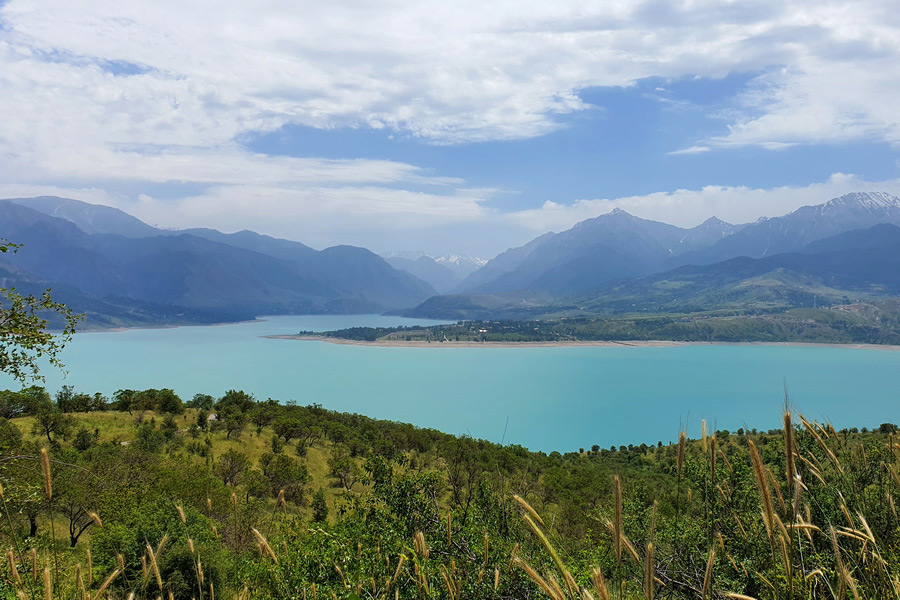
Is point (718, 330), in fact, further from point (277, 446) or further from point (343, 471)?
point (277, 446)

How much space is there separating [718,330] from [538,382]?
3232 inches

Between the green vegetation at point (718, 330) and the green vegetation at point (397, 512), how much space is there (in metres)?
109

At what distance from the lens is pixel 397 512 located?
6.51 meters

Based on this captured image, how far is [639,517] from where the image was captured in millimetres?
10922

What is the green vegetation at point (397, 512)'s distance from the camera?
1986 mm

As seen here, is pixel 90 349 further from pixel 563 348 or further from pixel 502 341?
pixel 563 348

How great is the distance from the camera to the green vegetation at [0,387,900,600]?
199 centimetres

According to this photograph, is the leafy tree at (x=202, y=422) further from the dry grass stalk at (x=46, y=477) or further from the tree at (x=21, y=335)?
the dry grass stalk at (x=46, y=477)

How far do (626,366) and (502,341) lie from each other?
146 ft

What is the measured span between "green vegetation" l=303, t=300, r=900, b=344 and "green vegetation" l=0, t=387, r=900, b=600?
109 m

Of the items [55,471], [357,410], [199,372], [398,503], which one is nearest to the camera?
[398,503]

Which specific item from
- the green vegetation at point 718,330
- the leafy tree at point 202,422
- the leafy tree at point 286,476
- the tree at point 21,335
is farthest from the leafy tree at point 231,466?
the green vegetation at point 718,330

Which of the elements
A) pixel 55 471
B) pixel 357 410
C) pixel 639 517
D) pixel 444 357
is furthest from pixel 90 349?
pixel 639 517

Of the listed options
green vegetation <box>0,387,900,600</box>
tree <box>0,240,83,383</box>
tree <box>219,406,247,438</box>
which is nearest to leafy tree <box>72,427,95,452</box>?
green vegetation <box>0,387,900,600</box>
